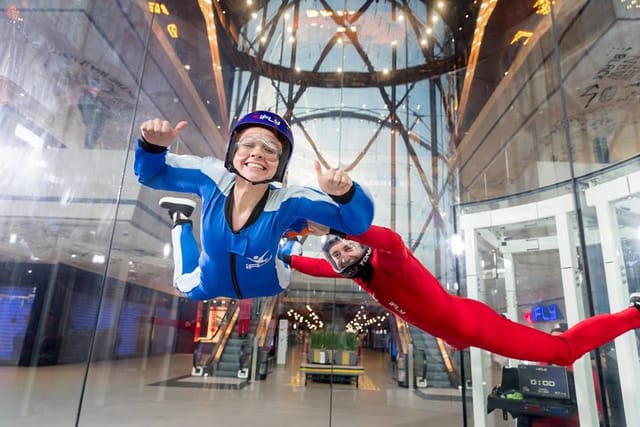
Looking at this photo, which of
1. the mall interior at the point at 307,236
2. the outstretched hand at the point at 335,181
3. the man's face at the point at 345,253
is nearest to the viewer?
the outstretched hand at the point at 335,181

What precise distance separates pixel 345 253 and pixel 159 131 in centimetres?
99

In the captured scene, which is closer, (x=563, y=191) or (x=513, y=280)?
(x=563, y=191)

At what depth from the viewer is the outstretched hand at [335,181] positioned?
3.81ft

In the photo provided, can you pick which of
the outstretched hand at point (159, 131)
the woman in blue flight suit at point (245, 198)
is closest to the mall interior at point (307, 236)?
the woman in blue flight suit at point (245, 198)

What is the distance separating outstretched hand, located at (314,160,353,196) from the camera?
116 centimetres

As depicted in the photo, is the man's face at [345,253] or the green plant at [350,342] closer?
the man's face at [345,253]

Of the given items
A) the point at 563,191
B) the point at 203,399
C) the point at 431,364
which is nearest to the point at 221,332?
the point at 203,399

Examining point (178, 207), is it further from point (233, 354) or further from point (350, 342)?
point (350, 342)

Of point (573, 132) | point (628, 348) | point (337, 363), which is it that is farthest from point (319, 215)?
point (573, 132)

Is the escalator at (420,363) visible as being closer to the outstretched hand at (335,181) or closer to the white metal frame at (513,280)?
the white metal frame at (513,280)

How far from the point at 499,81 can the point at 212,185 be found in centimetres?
509

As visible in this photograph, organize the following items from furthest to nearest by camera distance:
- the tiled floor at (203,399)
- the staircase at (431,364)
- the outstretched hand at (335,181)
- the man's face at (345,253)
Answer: the staircase at (431,364)
the tiled floor at (203,399)
the man's face at (345,253)
the outstretched hand at (335,181)

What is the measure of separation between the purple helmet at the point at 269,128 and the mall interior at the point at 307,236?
6.74 feet

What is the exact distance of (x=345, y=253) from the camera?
1.87 m
